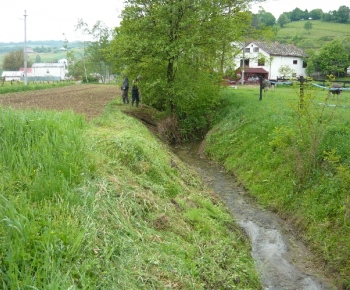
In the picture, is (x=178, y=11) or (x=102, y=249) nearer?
(x=102, y=249)

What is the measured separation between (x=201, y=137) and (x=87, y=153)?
13184mm

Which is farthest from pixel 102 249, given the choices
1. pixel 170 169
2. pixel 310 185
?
pixel 310 185

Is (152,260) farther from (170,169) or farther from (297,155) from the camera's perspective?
(297,155)

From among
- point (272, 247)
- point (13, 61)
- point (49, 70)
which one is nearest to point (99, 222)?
point (272, 247)

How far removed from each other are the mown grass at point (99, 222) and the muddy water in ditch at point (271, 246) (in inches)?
16.9

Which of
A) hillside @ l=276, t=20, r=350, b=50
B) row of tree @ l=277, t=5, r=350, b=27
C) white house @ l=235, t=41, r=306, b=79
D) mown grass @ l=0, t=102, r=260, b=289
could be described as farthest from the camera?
row of tree @ l=277, t=5, r=350, b=27

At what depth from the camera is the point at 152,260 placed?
15.9ft

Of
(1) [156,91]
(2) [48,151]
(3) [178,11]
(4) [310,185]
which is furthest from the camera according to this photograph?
(1) [156,91]

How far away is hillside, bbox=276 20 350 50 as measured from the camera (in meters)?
77.6

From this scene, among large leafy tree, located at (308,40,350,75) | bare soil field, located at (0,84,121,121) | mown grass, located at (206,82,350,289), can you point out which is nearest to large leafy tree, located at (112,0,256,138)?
bare soil field, located at (0,84,121,121)

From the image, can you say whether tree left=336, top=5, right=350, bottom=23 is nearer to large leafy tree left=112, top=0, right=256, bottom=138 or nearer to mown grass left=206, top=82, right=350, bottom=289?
large leafy tree left=112, top=0, right=256, bottom=138

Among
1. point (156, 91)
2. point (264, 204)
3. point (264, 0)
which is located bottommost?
point (264, 204)

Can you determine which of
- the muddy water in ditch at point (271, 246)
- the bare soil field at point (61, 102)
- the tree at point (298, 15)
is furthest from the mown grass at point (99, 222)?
the tree at point (298, 15)

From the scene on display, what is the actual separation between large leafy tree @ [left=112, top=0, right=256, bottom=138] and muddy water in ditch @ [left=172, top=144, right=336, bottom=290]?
23.3 ft
